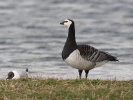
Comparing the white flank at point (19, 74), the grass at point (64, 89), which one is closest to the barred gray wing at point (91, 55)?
the white flank at point (19, 74)

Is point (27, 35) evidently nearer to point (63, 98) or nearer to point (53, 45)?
point (53, 45)

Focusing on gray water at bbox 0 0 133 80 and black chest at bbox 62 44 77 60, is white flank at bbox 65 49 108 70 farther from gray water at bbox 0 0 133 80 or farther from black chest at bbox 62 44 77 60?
gray water at bbox 0 0 133 80

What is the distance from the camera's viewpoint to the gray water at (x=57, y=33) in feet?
72.9

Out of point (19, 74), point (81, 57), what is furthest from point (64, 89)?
point (19, 74)

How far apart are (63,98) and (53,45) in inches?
646

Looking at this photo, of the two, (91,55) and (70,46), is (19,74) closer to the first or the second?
(70,46)

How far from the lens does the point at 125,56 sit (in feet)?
83.5

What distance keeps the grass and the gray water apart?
2.35 meters

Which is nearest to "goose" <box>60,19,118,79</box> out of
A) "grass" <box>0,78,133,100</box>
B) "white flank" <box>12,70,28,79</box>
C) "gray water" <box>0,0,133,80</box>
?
"gray water" <box>0,0,133,80</box>

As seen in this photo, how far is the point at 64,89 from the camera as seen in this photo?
43.5ft

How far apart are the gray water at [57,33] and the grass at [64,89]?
2.35m

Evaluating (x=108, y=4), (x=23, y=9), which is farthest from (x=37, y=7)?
(x=108, y=4)

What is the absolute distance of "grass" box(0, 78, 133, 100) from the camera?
41.1 feet

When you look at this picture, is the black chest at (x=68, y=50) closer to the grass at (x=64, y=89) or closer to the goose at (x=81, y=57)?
the goose at (x=81, y=57)
